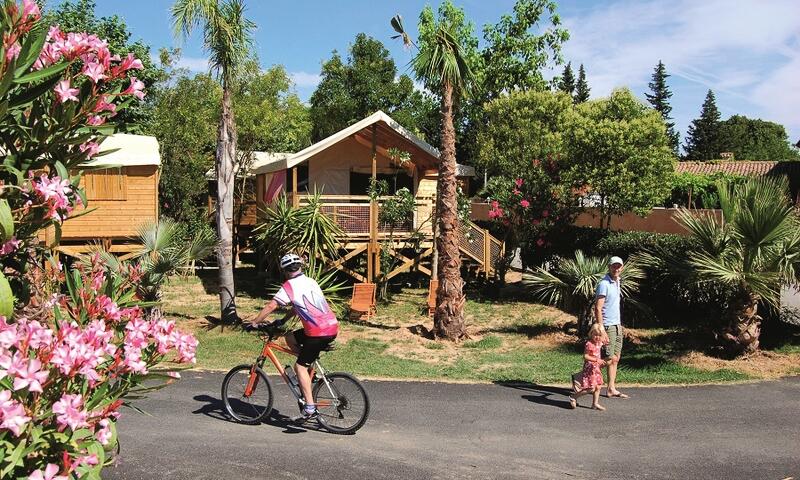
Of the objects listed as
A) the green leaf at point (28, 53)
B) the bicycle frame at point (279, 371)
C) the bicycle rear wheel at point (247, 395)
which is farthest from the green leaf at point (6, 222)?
the bicycle rear wheel at point (247, 395)

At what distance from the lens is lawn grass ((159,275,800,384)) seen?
1047 centimetres

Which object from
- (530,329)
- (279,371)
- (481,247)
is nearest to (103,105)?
(279,371)

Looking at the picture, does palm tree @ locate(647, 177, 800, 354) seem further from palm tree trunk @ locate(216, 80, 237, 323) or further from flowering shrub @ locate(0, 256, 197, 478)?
flowering shrub @ locate(0, 256, 197, 478)

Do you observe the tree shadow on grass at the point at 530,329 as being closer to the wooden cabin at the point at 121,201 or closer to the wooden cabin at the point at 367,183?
the wooden cabin at the point at 367,183

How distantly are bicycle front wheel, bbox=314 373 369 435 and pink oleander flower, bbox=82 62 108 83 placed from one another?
453 cm

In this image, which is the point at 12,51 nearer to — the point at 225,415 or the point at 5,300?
the point at 5,300

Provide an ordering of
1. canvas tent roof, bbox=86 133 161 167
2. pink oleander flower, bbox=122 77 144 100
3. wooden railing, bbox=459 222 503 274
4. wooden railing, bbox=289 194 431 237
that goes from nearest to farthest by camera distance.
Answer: pink oleander flower, bbox=122 77 144 100, wooden railing, bbox=289 194 431 237, canvas tent roof, bbox=86 133 161 167, wooden railing, bbox=459 222 503 274

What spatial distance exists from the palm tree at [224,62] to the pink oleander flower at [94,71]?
36.3 feet

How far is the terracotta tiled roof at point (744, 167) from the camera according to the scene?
35469 mm

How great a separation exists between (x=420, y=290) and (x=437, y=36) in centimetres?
844

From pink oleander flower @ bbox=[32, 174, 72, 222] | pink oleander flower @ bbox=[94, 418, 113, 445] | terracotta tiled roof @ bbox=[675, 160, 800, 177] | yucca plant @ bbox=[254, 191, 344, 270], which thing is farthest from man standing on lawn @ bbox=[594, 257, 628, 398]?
terracotta tiled roof @ bbox=[675, 160, 800, 177]

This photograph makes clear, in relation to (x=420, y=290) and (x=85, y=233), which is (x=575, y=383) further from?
(x=85, y=233)

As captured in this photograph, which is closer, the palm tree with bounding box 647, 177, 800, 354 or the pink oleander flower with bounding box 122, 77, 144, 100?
the pink oleander flower with bounding box 122, 77, 144, 100

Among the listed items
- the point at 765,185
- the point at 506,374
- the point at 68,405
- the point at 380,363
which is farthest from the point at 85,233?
the point at 68,405
